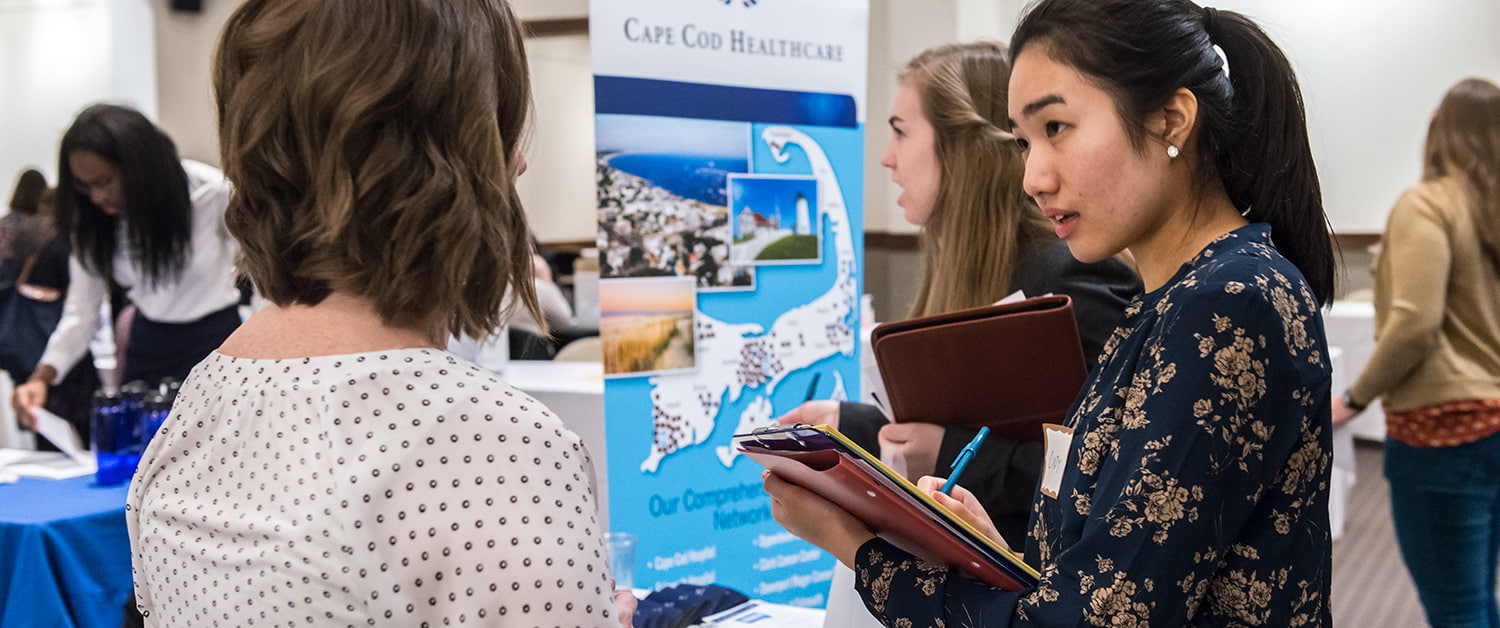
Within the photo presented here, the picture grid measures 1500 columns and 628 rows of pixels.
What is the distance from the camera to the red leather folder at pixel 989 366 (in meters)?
1.54

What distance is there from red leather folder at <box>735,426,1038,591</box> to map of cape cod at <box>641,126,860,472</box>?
5.65ft

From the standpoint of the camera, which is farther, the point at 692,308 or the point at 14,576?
the point at 692,308

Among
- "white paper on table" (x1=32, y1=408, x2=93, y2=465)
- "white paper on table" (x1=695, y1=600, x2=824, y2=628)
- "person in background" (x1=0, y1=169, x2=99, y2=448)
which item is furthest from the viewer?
"person in background" (x1=0, y1=169, x2=99, y2=448)

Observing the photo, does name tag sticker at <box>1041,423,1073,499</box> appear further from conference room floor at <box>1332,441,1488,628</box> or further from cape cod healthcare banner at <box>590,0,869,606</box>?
conference room floor at <box>1332,441,1488,628</box>

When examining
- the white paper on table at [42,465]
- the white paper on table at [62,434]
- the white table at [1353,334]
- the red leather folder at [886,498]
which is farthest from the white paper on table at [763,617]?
the white table at [1353,334]

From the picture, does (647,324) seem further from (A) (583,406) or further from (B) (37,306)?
(B) (37,306)

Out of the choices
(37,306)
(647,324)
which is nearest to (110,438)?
(647,324)

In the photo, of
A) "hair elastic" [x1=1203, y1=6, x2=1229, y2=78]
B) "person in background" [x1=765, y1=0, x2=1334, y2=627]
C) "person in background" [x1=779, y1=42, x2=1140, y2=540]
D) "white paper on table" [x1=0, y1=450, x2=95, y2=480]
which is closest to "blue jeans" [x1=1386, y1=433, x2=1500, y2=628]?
"person in background" [x1=779, y1=42, x2=1140, y2=540]

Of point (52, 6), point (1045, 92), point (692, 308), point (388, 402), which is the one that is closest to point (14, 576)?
point (692, 308)

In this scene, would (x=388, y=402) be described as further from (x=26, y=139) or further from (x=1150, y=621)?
(x=26, y=139)

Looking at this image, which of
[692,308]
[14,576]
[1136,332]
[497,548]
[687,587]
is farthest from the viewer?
[692,308]

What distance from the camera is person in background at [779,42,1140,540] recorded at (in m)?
1.71

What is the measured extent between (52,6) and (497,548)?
7.91 meters

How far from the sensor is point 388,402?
2.65 feet
